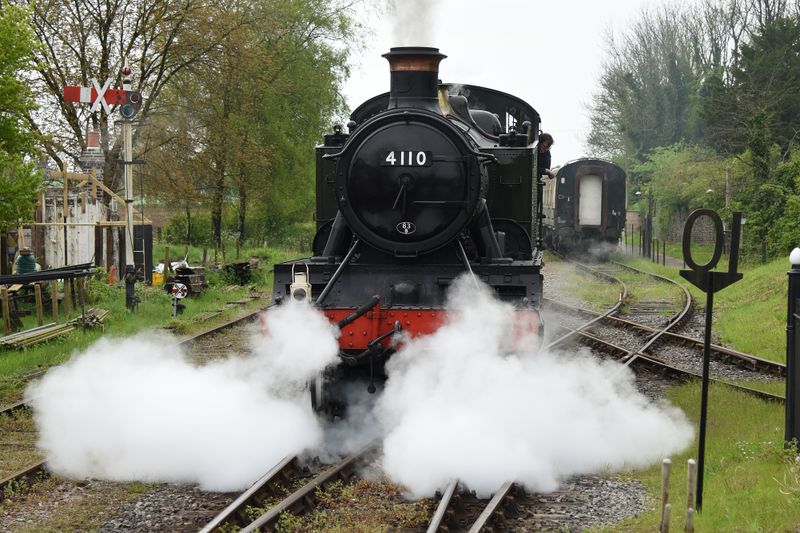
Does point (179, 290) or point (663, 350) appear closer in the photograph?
point (663, 350)

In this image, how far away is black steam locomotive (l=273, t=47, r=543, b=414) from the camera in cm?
730

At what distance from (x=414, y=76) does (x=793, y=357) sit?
3526 millimetres

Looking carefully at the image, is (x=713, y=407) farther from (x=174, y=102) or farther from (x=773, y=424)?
(x=174, y=102)

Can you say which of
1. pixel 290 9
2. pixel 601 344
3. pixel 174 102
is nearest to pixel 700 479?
pixel 601 344

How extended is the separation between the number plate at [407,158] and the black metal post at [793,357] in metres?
2.72

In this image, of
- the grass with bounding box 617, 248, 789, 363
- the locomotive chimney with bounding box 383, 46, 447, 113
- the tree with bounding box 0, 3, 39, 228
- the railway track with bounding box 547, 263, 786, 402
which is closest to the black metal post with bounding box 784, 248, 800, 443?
the railway track with bounding box 547, 263, 786, 402

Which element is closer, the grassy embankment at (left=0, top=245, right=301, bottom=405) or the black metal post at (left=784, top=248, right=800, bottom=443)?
the black metal post at (left=784, top=248, right=800, bottom=443)

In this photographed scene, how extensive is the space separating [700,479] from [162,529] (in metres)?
3.01

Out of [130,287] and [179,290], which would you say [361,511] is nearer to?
[130,287]

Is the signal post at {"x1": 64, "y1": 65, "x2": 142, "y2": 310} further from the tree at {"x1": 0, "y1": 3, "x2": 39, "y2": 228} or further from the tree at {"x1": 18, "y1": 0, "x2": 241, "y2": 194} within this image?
the tree at {"x1": 18, "y1": 0, "x2": 241, "y2": 194}

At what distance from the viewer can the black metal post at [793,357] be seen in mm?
6160

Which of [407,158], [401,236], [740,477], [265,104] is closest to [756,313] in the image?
[401,236]

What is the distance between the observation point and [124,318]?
13961mm

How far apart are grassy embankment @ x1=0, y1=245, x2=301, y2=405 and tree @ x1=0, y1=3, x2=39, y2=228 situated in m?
1.61
